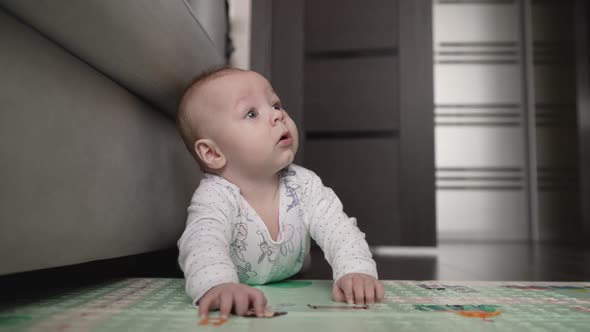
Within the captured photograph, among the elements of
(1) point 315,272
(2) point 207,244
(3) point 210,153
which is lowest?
(1) point 315,272

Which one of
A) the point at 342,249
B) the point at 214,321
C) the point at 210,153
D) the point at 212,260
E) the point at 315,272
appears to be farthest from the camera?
the point at 315,272

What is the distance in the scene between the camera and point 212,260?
606mm

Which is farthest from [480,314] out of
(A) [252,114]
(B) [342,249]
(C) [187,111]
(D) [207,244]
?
(C) [187,111]

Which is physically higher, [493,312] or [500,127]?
[500,127]

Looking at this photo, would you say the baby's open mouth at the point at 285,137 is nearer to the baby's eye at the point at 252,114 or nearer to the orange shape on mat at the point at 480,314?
the baby's eye at the point at 252,114

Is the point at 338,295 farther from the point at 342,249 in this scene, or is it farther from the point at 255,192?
the point at 255,192

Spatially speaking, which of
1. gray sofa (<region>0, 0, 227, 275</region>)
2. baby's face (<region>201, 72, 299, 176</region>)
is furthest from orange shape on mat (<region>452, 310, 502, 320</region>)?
gray sofa (<region>0, 0, 227, 275</region>)

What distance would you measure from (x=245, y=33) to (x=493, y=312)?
46.8 inches

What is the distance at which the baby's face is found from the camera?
792mm

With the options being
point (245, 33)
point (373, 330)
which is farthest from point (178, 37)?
point (245, 33)

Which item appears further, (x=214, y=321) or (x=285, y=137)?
(x=285, y=137)

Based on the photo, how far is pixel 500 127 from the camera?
303 cm

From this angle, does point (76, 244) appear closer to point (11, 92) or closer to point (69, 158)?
point (69, 158)

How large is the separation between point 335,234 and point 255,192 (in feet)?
0.55
